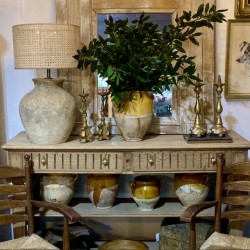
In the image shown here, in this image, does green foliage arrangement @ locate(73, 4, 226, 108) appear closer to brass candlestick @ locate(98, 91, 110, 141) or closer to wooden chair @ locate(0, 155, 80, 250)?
brass candlestick @ locate(98, 91, 110, 141)

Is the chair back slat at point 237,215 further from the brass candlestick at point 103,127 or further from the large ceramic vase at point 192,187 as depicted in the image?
the brass candlestick at point 103,127

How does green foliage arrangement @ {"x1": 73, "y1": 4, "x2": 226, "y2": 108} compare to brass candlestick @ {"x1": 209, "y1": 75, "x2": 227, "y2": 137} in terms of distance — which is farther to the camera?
brass candlestick @ {"x1": 209, "y1": 75, "x2": 227, "y2": 137}

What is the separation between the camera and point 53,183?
222 centimetres

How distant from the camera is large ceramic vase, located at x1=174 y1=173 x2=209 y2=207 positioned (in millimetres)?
2236

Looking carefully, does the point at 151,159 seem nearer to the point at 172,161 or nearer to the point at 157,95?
the point at 172,161

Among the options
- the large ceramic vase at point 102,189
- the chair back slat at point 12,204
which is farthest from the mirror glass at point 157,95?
the chair back slat at point 12,204

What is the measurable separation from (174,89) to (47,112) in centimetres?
78

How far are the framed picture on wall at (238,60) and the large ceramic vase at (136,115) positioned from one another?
562 millimetres

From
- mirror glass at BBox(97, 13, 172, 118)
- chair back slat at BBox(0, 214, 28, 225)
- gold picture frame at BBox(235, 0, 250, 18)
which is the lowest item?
chair back slat at BBox(0, 214, 28, 225)

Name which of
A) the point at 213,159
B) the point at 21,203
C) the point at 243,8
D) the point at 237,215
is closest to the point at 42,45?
the point at 21,203

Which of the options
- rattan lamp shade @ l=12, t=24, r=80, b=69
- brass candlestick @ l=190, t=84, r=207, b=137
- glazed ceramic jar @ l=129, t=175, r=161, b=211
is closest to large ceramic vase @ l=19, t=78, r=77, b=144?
rattan lamp shade @ l=12, t=24, r=80, b=69

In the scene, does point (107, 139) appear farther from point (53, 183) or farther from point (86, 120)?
point (53, 183)

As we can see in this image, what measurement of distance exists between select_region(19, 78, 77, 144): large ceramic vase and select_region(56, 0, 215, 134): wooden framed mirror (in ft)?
0.82

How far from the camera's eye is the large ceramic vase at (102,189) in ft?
7.42
